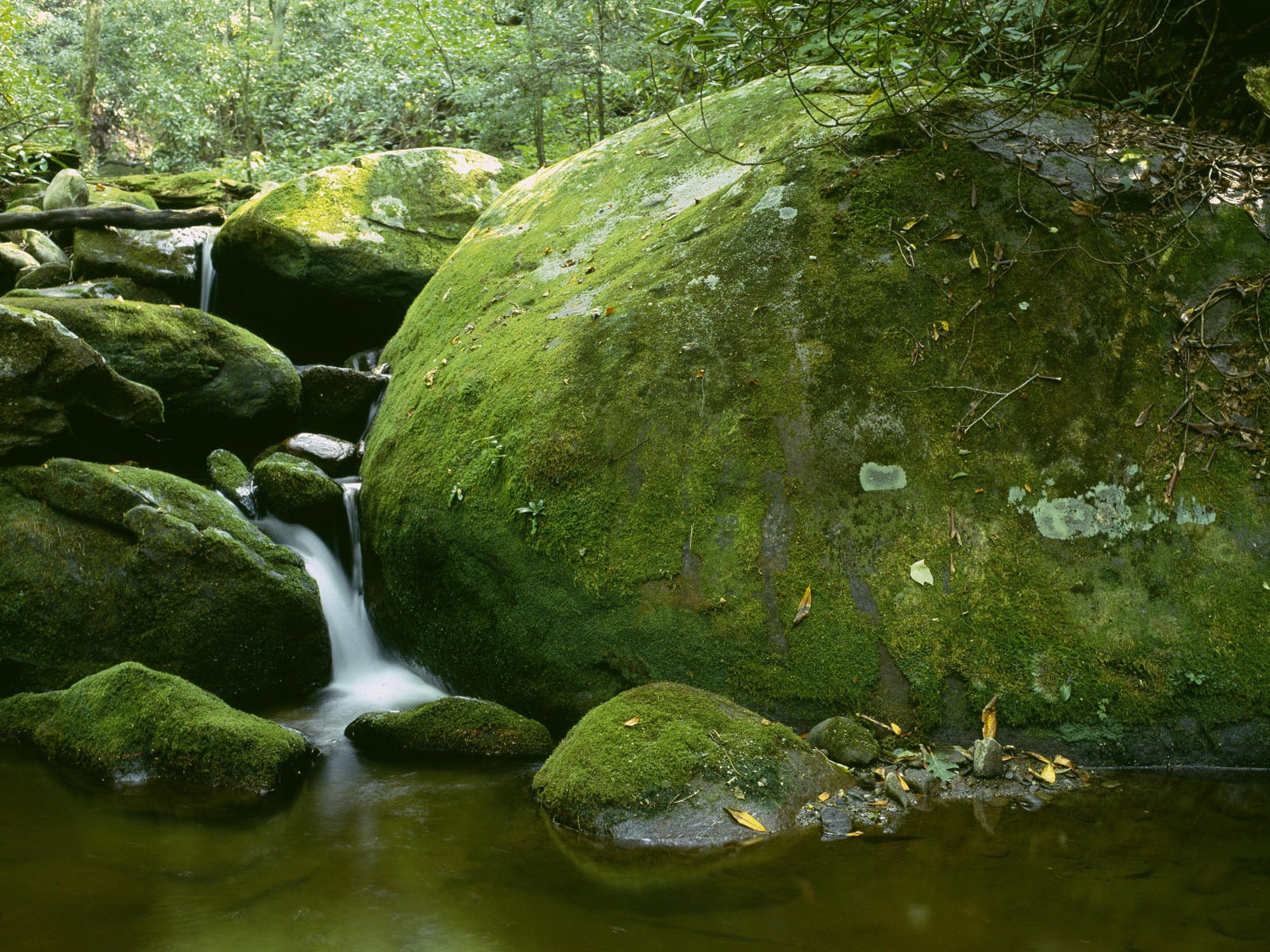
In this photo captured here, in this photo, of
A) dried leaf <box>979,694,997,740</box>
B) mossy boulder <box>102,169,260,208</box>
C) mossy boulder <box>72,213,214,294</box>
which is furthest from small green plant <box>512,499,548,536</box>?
mossy boulder <box>102,169,260,208</box>

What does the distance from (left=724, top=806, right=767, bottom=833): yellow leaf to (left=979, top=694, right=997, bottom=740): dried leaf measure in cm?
123

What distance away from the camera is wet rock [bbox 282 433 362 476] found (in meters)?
7.16

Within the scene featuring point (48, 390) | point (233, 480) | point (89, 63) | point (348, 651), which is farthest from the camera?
point (89, 63)

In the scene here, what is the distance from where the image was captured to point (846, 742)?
3951 millimetres

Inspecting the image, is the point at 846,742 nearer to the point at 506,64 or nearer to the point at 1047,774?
the point at 1047,774

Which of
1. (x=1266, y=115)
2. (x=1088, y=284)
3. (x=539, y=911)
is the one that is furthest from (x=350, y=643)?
(x=1266, y=115)

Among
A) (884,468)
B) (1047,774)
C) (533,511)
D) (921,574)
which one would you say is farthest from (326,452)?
(1047,774)

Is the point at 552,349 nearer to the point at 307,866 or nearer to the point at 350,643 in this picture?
the point at 350,643

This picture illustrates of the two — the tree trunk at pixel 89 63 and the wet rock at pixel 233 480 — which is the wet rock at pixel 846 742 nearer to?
the wet rock at pixel 233 480

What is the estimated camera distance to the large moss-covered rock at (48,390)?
18.2 feet

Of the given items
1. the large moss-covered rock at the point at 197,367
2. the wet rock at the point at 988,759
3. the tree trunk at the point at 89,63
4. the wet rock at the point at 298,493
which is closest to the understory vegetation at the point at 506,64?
the tree trunk at the point at 89,63

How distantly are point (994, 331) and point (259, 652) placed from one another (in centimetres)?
467

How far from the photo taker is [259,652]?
5.52m

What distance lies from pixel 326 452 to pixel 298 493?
0.87 m
